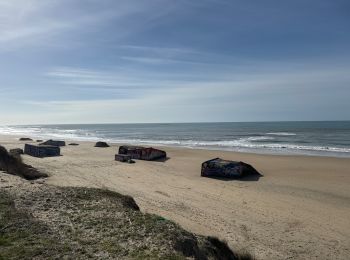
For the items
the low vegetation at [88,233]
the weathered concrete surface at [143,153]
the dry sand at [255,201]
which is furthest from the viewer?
the weathered concrete surface at [143,153]

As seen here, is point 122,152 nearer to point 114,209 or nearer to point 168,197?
point 168,197

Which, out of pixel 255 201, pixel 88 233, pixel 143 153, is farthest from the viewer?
pixel 143 153

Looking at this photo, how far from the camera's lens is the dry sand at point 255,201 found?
1055cm

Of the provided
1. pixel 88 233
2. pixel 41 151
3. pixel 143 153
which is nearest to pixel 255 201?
pixel 88 233

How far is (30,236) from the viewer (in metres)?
6.64

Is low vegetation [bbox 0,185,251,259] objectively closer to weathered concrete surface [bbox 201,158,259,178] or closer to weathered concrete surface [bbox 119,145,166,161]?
weathered concrete surface [bbox 201,158,259,178]

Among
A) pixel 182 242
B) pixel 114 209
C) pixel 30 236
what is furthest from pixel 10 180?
pixel 182 242

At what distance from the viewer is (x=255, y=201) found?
15.5 metres

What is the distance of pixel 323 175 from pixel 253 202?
9.17 m

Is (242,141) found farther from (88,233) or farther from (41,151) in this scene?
(88,233)

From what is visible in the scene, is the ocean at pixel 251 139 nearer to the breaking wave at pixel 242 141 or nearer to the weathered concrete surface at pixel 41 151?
the breaking wave at pixel 242 141

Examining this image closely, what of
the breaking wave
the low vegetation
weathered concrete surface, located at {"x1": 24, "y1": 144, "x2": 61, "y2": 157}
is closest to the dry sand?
the low vegetation

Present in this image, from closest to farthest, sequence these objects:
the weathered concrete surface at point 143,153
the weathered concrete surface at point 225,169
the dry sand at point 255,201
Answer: the dry sand at point 255,201 < the weathered concrete surface at point 225,169 < the weathered concrete surface at point 143,153

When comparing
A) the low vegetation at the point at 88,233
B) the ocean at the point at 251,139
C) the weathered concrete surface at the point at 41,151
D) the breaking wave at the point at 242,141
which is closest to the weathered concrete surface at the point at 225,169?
the low vegetation at the point at 88,233
